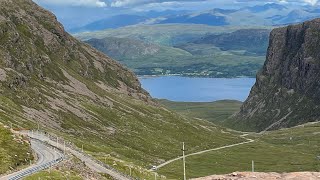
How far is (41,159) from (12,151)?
6.64m

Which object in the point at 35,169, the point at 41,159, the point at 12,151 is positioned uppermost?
the point at 12,151

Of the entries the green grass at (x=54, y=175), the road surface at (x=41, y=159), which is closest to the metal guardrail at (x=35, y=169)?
the road surface at (x=41, y=159)

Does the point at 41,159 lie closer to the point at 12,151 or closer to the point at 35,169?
the point at 12,151

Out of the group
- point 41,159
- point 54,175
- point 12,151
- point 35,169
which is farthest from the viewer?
point 41,159

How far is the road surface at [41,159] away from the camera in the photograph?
6919 centimetres

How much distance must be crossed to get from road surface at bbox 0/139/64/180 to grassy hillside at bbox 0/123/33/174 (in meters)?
2.36

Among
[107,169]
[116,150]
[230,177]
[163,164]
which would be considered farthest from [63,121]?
[230,177]

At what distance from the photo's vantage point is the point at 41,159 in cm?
8694

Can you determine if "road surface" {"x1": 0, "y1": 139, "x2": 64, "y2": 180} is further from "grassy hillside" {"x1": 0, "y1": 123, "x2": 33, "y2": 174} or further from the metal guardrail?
"grassy hillside" {"x1": 0, "y1": 123, "x2": 33, "y2": 174}

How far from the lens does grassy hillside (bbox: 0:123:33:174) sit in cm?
7638

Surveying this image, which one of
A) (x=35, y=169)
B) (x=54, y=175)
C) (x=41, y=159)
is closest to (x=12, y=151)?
(x=41, y=159)

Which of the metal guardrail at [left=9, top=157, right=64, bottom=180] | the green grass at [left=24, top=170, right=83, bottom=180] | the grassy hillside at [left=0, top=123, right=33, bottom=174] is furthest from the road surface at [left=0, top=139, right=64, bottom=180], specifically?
the grassy hillside at [left=0, top=123, right=33, bottom=174]

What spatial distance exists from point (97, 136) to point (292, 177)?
15117 centimetres

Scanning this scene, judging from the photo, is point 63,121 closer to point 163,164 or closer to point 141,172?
point 163,164
